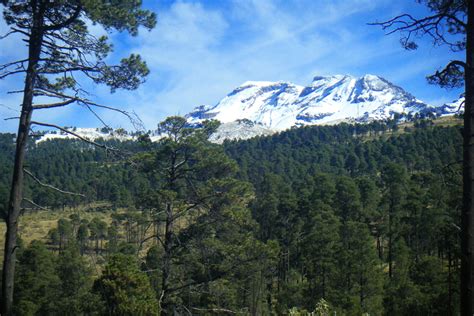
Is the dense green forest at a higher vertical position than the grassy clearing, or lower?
higher

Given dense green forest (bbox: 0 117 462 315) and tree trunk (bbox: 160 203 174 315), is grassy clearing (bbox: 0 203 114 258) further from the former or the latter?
tree trunk (bbox: 160 203 174 315)

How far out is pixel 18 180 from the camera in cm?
707

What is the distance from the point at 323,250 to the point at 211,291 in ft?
58.8

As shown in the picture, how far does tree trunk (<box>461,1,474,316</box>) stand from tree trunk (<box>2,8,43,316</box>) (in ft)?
22.6

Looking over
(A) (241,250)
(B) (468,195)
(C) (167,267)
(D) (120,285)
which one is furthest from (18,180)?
(D) (120,285)

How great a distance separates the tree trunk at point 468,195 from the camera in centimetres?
594

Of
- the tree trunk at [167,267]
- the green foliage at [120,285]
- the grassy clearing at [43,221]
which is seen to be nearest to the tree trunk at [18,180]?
the tree trunk at [167,267]

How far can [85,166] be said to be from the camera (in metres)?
134

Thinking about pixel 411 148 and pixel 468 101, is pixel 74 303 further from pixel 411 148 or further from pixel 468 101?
pixel 411 148

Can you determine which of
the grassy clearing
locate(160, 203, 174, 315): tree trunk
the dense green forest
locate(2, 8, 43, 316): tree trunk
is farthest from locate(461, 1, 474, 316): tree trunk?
the grassy clearing

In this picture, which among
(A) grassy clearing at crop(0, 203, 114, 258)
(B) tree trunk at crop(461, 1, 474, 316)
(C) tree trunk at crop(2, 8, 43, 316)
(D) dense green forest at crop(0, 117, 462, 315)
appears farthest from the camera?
(A) grassy clearing at crop(0, 203, 114, 258)

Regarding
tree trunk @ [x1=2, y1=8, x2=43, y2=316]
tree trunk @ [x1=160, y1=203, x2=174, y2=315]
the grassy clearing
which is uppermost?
tree trunk @ [x1=2, y1=8, x2=43, y2=316]

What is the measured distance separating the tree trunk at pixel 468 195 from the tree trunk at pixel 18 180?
6.90 meters

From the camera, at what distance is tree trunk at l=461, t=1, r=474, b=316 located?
5938mm
